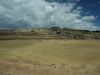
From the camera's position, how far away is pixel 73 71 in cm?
903

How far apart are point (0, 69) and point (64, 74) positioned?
4.89 metres

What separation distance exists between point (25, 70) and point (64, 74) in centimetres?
292

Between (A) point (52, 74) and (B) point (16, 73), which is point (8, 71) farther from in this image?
(A) point (52, 74)

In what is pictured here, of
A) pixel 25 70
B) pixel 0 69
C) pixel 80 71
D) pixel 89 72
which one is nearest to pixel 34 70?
pixel 25 70

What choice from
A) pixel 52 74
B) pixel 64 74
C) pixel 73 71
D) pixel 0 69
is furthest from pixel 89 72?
pixel 0 69

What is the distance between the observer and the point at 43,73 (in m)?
8.60

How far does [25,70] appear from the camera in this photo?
30.1 ft

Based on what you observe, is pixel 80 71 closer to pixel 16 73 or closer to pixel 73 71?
pixel 73 71

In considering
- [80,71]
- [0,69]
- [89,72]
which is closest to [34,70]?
[0,69]

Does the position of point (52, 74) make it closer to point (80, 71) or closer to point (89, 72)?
point (80, 71)

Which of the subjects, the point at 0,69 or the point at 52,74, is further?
the point at 0,69

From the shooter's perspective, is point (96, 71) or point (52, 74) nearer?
point (52, 74)

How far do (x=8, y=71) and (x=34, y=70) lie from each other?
6.22ft

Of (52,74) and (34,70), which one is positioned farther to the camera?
(34,70)
